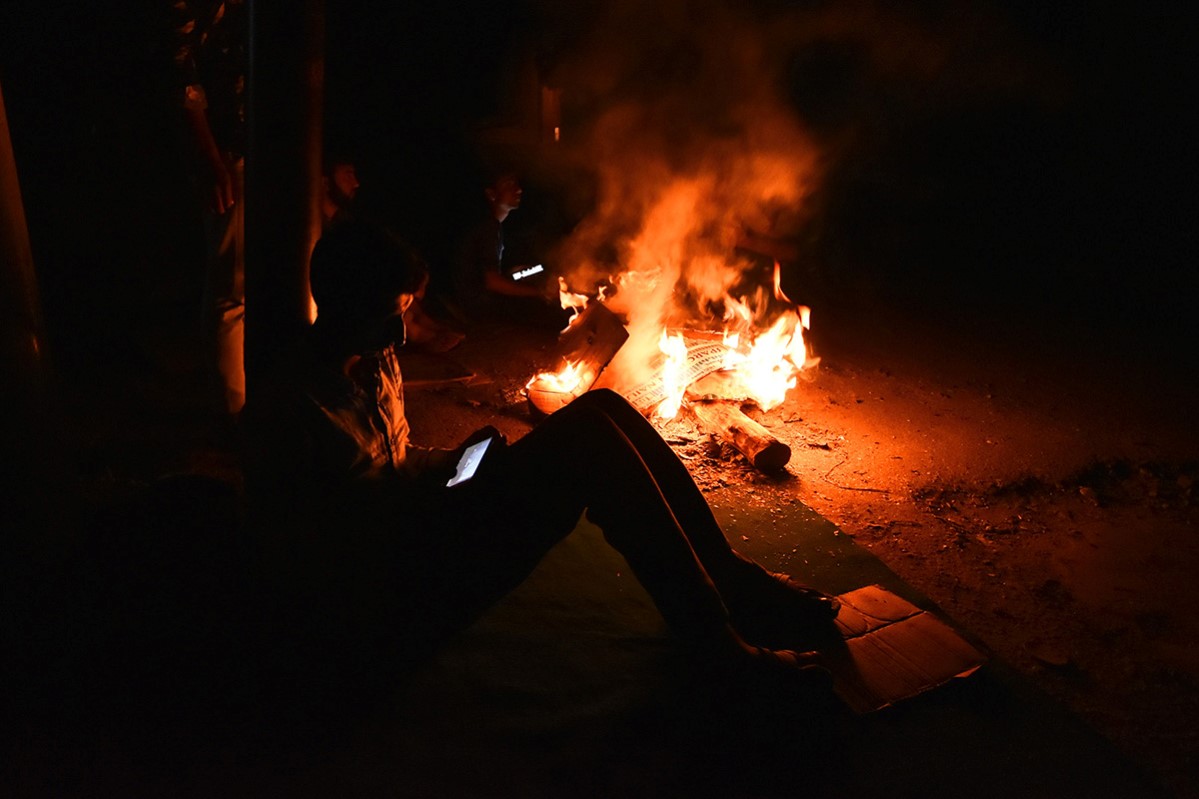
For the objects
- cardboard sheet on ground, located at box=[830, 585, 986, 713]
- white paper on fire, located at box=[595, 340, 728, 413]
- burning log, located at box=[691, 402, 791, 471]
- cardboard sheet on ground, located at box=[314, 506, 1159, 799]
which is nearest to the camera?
cardboard sheet on ground, located at box=[314, 506, 1159, 799]

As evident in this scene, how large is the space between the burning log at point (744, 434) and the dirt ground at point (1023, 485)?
94 mm

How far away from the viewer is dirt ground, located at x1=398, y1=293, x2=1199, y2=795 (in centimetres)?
356

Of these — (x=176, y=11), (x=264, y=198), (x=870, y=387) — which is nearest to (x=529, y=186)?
(x=870, y=387)

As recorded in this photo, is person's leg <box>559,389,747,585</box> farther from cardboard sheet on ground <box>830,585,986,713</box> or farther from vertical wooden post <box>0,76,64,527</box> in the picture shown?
vertical wooden post <box>0,76,64,527</box>

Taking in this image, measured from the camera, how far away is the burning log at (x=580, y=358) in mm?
5625

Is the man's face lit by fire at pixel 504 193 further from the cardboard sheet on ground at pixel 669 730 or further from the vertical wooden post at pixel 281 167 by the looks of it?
the cardboard sheet on ground at pixel 669 730

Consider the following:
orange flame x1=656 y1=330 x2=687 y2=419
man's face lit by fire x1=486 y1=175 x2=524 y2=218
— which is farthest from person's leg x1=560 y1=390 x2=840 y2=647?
man's face lit by fire x1=486 y1=175 x2=524 y2=218

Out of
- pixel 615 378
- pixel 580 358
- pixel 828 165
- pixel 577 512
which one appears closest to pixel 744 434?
pixel 615 378

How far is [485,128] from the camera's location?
9930mm

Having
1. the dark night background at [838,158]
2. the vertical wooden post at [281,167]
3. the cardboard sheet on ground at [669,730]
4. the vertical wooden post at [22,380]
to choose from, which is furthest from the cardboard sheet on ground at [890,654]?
the dark night background at [838,158]

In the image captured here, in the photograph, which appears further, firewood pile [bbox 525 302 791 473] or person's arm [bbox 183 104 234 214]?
firewood pile [bbox 525 302 791 473]

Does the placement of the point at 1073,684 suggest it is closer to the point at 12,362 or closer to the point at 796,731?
the point at 796,731

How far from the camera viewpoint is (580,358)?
5836mm

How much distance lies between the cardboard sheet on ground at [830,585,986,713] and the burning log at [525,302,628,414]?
2.70m
